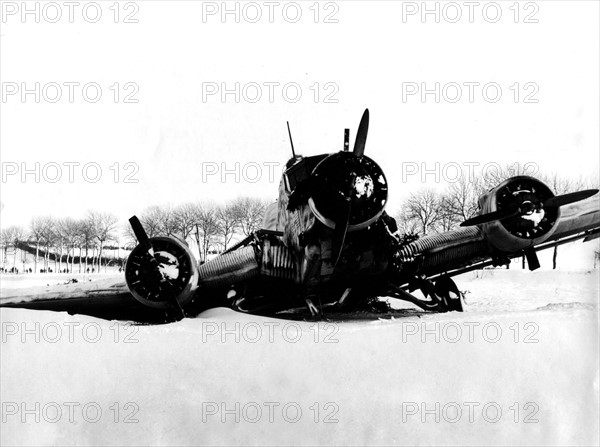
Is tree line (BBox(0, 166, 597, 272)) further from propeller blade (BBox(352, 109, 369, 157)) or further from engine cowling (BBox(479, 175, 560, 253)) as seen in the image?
propeller blade (BBox(352, 109, 369, 157))

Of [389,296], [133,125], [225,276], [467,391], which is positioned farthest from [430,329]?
[133,125]

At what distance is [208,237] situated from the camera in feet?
22.6

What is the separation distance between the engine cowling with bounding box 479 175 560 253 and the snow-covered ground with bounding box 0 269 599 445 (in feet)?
2.85

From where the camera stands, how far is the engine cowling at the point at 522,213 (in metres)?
5.78

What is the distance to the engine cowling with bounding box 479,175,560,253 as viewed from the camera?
5.78 meters

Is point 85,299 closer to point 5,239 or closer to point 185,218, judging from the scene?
point 5,239

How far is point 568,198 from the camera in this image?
17.9 feet

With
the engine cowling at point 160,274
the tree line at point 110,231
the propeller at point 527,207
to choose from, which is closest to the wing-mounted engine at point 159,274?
the engine cowling at point 160,274

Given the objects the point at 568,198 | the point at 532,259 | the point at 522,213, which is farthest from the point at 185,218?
the point at 568,198

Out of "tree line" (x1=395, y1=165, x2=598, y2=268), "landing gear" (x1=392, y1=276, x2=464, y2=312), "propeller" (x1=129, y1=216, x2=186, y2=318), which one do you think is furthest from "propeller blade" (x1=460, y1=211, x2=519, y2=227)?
"propeller" (x1=129, y1=216, x2=186, y2=318)

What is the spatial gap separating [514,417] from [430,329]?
0.96 metres

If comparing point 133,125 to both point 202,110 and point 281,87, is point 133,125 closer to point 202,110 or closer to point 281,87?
point 202,110

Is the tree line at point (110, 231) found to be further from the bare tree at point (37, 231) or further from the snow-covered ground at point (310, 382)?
the snow-covered ground at point (310, 382)

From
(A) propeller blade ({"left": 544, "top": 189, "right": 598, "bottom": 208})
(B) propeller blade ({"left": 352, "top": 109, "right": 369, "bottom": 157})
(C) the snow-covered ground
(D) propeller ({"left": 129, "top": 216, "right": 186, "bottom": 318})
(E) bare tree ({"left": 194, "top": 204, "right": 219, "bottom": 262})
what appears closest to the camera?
(C) the snow-covered ground
